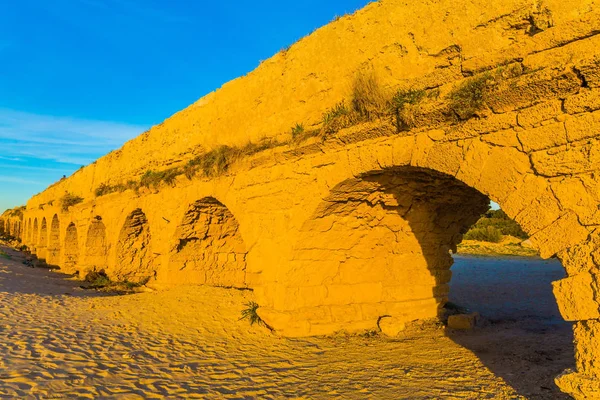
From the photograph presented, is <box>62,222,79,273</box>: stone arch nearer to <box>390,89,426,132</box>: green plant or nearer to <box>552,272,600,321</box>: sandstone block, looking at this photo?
<box>390,89,426,132</box>: green plant

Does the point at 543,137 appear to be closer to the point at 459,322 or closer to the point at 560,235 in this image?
the point at 560,235

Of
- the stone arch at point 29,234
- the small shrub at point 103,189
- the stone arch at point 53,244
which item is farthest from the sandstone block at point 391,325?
the stone arch at point 29,234

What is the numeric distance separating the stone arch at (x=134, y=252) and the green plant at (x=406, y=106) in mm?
8700

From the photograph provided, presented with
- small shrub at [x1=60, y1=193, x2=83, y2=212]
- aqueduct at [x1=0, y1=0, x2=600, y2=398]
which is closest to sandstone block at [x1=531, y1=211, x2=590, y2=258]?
aqueduct at [x1=0, y1=0, x2=600, y2=398]

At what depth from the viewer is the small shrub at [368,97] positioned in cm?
507

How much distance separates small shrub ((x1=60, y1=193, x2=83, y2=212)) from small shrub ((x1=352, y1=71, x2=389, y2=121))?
1335cm

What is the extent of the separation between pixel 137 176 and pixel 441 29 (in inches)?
356

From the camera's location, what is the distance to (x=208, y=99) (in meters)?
8.90

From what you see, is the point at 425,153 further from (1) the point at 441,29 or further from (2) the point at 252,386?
(2) the point at 252,386

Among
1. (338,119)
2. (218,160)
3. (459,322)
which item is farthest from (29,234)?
(459,322)

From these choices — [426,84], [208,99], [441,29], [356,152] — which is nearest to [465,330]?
[356,152]

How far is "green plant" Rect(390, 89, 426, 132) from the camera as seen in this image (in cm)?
464

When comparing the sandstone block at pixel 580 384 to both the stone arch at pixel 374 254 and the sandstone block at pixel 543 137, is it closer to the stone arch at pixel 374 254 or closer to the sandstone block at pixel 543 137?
the sandstone block at pixel 543 137

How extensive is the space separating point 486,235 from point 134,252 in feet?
75.6
